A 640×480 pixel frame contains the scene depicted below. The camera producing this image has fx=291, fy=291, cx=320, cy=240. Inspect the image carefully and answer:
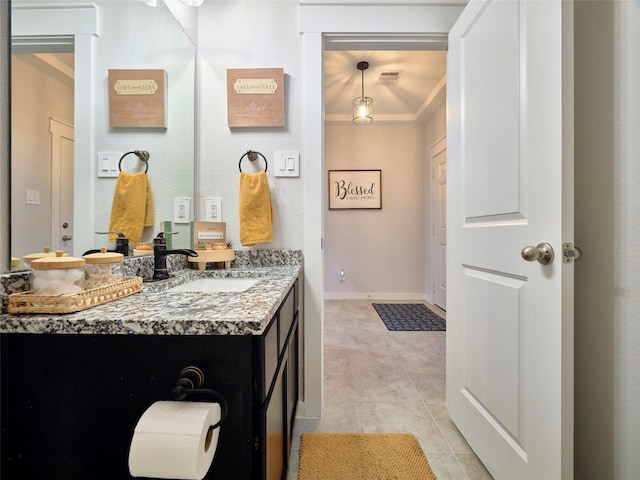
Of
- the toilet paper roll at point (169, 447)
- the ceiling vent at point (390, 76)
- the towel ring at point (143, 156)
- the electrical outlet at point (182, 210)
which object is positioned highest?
the ceiling vent at point (390, 76)

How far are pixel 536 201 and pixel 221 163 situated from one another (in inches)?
54.1

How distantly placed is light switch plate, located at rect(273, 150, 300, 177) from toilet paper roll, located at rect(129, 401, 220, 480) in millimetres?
1198

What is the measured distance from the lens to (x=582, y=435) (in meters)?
0.93

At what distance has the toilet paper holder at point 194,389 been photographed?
0.53m

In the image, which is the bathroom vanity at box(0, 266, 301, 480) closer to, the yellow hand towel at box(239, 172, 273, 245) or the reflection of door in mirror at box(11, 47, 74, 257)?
the reflection of door in mirror at box(11, 47, 74, 257)

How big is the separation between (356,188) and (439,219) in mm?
1185

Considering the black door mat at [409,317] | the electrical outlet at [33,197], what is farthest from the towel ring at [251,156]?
the black door mat at [409,317]

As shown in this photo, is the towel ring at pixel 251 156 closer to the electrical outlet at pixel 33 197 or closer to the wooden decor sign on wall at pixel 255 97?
the wooden decor sign on wall at pixel 255 97

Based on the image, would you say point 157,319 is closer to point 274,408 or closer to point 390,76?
point 274,408

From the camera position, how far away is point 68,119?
785 mm

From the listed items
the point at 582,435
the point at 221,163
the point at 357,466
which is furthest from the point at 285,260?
the point at 582,435

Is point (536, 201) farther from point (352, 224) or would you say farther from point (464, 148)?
point (352, 224)

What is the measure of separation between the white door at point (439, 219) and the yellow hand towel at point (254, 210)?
275 cm

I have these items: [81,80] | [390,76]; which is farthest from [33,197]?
[390,76]
